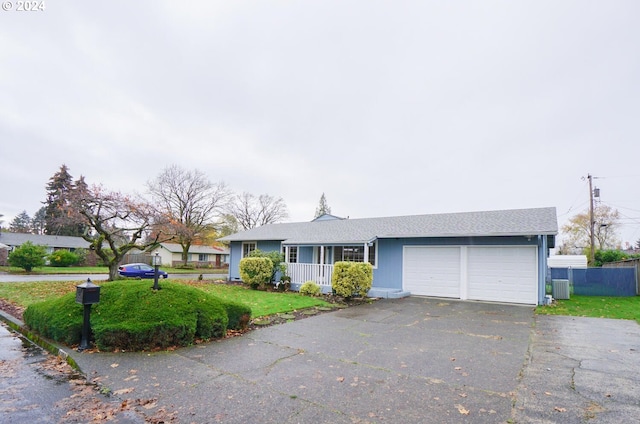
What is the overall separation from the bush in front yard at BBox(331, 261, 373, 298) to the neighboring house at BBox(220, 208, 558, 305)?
4.18 feet

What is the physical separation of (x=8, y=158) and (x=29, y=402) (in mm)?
25123

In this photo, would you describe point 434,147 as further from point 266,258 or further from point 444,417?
point 444,417

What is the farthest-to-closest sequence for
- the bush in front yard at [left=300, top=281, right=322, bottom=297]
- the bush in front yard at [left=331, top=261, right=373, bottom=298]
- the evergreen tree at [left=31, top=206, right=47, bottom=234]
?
the evergreen tree at [left=31, top=206, right=47, bottom=234] < the bush in front yard at [left=300, top=281, right=322, bottom=297] < the bush in front yard at [left=331, top=261, right=373, bottom=298]

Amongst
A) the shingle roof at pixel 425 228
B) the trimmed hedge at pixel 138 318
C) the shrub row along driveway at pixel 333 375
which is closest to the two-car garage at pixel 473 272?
the shingle roof at pixel 425 228

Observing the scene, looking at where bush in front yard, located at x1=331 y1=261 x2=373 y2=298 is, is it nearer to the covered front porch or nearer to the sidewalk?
the covered front porch

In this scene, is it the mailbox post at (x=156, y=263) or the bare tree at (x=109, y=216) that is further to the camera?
the bare tree at (x=109, y=216)

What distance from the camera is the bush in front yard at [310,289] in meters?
13.6

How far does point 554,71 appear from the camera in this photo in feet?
36.9

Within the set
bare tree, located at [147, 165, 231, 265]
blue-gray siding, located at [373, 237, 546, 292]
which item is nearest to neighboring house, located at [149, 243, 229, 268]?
bare tree, located at [147, 165, 231, 265]

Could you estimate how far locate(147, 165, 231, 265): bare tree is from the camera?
35312mm

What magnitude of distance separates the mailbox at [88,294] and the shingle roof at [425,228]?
10077 mm

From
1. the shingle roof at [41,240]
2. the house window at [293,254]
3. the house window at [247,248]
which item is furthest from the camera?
the shingle roof at [41,240]

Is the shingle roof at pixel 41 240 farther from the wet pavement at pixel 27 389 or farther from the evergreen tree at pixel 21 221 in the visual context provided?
the wet pavement at pixel 27 389

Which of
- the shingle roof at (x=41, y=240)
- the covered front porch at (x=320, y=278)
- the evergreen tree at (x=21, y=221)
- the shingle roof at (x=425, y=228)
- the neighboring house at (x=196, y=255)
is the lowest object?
the neighboring house at (x=196, y=255)
